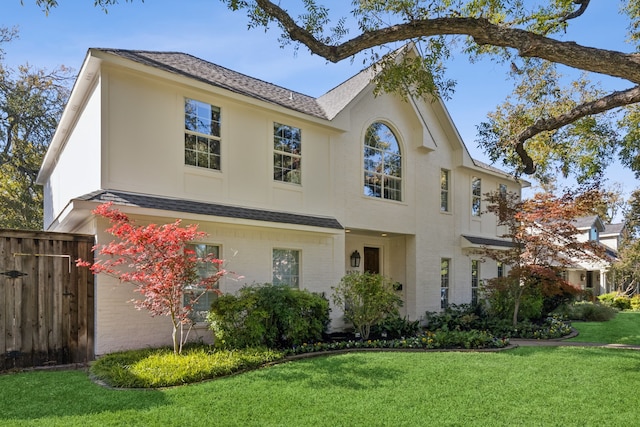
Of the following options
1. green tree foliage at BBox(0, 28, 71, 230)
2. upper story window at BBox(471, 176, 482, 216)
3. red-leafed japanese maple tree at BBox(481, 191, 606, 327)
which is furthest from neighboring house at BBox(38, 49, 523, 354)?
green tree foliage at BBox(0, 28, 71, 230)

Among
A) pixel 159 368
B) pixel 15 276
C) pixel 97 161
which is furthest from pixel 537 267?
pixel 15 276

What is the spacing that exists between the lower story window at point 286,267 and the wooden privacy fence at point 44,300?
4.62 metres

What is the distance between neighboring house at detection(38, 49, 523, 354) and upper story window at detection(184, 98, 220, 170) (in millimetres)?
33

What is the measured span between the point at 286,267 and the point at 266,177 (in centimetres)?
260

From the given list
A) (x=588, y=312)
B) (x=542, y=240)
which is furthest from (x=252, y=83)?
(x=588, y=312)

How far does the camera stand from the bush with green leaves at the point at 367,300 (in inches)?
455

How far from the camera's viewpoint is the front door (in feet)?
54.4

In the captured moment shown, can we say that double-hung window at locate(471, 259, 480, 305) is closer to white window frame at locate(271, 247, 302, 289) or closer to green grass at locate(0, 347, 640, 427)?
white window frame at locate(271, 247, 302, 289)

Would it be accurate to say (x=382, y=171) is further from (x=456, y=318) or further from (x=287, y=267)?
(x=456, y=318)

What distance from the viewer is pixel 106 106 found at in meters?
9.27

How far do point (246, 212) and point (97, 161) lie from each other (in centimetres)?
356

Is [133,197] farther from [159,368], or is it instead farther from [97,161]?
[159,368]

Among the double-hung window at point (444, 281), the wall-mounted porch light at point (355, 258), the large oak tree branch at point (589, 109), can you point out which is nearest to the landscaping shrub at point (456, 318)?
the double-hung window at point (444, 281)

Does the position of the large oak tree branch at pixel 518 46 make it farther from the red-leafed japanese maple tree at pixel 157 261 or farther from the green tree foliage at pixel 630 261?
the green tree foliage at pixel 630 261
